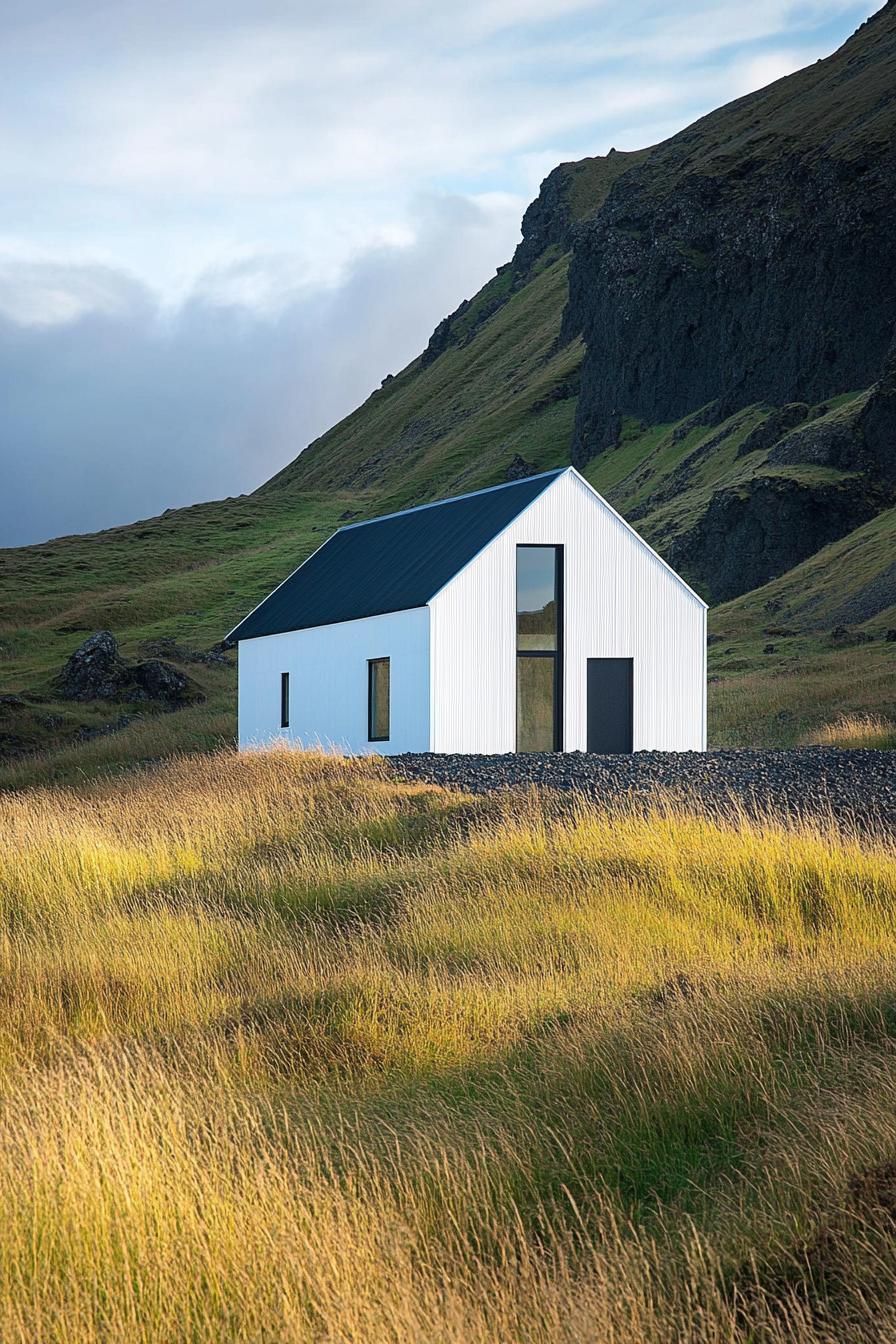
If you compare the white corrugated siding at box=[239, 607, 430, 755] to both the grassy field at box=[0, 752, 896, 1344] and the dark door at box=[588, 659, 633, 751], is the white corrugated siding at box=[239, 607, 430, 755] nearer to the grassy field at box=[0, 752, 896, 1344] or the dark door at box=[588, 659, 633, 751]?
the dark door at box=[588, 659, 633, 751]

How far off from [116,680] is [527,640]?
71.7ft

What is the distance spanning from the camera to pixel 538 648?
27.1 metres

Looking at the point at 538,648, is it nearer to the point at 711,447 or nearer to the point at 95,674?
the point at 95,674

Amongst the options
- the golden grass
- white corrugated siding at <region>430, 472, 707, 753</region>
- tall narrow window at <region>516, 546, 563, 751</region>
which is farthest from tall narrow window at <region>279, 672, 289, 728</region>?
the golden grass

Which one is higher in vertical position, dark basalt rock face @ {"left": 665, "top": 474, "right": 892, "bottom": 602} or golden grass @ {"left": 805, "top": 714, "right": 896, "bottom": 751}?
dark basalt rock face @ {"left": 665, "top": 474, "right": 892, "bottom": 602}

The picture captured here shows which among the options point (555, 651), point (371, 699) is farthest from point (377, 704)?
point (555, 651)

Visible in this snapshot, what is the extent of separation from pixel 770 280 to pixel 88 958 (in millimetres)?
83786

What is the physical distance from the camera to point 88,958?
9234 mm

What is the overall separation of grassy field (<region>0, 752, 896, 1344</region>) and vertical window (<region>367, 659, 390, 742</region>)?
15.2m

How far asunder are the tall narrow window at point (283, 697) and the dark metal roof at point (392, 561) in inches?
45.6

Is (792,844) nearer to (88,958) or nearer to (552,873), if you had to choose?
(552,873)

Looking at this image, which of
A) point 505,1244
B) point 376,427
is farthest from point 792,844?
point 376,427

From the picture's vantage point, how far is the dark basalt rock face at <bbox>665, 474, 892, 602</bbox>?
65125mm

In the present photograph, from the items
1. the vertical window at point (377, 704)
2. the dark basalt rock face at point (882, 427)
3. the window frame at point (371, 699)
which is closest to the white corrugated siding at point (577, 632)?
the window frame at point (371, 699)
